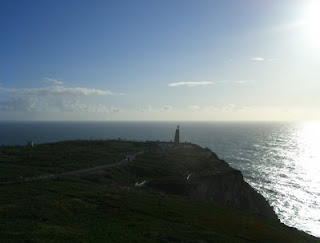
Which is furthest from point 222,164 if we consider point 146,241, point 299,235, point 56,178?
point 146,241

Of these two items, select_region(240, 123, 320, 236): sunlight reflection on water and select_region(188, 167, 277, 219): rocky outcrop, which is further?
select_region(240, 123, 320, 236): sunlight reflection on water

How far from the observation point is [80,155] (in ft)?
295

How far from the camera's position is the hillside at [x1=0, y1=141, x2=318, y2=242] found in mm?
35938

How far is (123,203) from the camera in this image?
161 ft


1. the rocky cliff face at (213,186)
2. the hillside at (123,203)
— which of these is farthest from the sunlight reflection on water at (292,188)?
the hillside at (123,203)

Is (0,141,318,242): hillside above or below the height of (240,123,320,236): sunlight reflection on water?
above

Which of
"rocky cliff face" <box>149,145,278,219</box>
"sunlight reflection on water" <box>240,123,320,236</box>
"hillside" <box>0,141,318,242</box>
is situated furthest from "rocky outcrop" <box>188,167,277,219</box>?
"sunlight reflection on water" <box>240,123,320,236</box>

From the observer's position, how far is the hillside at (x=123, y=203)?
35938 mm

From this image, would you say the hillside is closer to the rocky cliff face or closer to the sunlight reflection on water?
the rocky cliff face

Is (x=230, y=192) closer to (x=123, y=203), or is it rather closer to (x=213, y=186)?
(x=213, y=186)

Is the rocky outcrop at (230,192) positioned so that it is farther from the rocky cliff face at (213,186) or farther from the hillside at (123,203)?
the hillside at (123,203)

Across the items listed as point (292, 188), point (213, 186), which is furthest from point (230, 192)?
point (292, 188)

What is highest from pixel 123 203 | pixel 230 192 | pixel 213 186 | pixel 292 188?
pixel 123 203

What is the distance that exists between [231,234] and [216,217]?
6.92 metres
